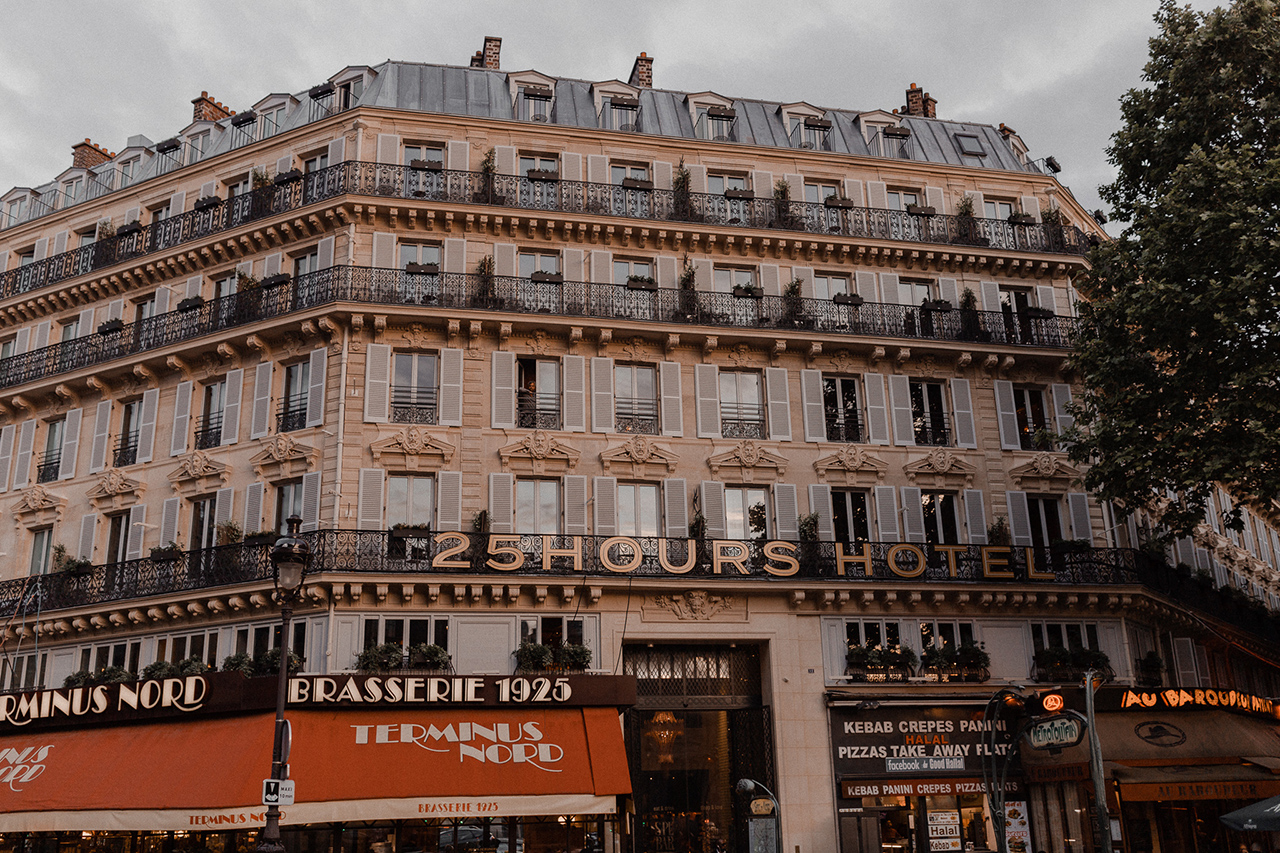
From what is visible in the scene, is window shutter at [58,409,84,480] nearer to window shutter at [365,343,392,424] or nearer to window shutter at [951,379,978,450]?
window shutter at [365,343,392,424]

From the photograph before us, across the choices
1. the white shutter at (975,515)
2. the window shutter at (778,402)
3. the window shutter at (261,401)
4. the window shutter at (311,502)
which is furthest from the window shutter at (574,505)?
the white shutter at (975,515)

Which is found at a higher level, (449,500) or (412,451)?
(412,451)

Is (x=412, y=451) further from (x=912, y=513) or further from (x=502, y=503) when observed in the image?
(x=912, y=513)

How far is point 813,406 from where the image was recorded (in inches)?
926

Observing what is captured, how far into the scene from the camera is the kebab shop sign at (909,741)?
2106cm

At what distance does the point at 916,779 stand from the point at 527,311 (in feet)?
39.3

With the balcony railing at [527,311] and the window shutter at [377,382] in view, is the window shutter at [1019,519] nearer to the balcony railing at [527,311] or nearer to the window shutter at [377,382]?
the balcony railing at [527,311]

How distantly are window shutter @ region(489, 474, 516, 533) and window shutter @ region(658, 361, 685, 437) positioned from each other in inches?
135

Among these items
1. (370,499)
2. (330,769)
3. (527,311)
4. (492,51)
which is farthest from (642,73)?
(330,769)

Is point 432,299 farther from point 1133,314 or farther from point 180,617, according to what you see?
point 1133,314

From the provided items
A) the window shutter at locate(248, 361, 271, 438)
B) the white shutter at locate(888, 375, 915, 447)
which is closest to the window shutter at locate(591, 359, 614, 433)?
the white shutter at locate(888, 375, 915, 447)

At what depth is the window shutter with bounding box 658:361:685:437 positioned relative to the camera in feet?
74.7

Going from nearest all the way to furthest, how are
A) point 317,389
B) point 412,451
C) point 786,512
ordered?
point 412,451
point 317,389
point 786,512

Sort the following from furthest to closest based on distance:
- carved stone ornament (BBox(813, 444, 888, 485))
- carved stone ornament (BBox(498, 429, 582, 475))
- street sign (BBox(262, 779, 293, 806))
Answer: carved stone ornament (BBox(813, 444, 888, 485)) < carved stone ornament (BBox(498, 429, 582, 475)) < street sign (BBox(262, 779, 293, 806))
